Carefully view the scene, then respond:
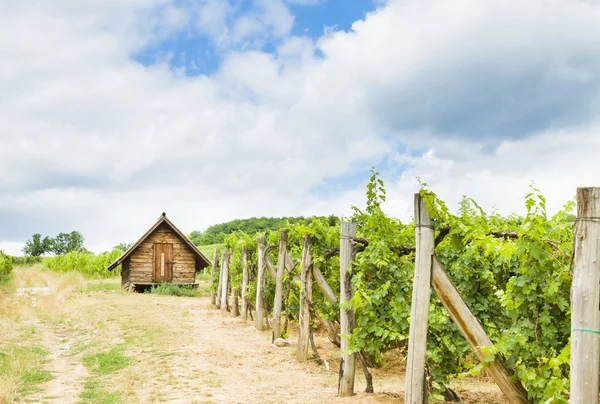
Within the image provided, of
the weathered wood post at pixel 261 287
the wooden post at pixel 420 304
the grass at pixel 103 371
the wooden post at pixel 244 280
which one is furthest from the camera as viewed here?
the wooden post at pixel 244 280

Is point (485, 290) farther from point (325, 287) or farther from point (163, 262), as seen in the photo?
point (163, 262)

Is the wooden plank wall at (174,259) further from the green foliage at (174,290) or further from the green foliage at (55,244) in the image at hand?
the green foliage at (55,244)

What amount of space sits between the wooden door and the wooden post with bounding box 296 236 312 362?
2300cm

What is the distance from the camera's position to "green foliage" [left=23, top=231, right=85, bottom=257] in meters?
95.1

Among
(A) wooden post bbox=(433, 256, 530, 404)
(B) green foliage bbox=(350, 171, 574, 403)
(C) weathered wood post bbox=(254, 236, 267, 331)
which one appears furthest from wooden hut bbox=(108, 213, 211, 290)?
(A) wooden post bbox=(433, 256, 530, 404)

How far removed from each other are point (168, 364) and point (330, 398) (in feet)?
14.1

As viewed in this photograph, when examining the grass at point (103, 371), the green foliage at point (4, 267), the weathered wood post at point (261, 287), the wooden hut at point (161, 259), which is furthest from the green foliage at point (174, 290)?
the grass at point (103, 371)

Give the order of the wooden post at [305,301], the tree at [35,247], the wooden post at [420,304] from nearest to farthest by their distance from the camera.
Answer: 1. the wooden post at [420,304]
2. the wooden post at [305,301]
3. the tree at [35,247]

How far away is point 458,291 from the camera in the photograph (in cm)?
603

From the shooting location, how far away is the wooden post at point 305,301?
10.1m

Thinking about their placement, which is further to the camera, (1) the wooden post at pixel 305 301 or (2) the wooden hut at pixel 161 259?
(2) the wooden hut at pixel 161 259

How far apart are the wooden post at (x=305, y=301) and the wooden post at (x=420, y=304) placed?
13.8ft

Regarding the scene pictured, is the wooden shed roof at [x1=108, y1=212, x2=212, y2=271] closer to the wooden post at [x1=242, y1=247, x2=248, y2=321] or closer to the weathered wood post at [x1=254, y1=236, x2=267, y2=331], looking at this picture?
the wooden post at [x1=242, y1=247, x2=248, y2=321]

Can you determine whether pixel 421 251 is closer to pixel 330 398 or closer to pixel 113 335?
pixel 330 398
